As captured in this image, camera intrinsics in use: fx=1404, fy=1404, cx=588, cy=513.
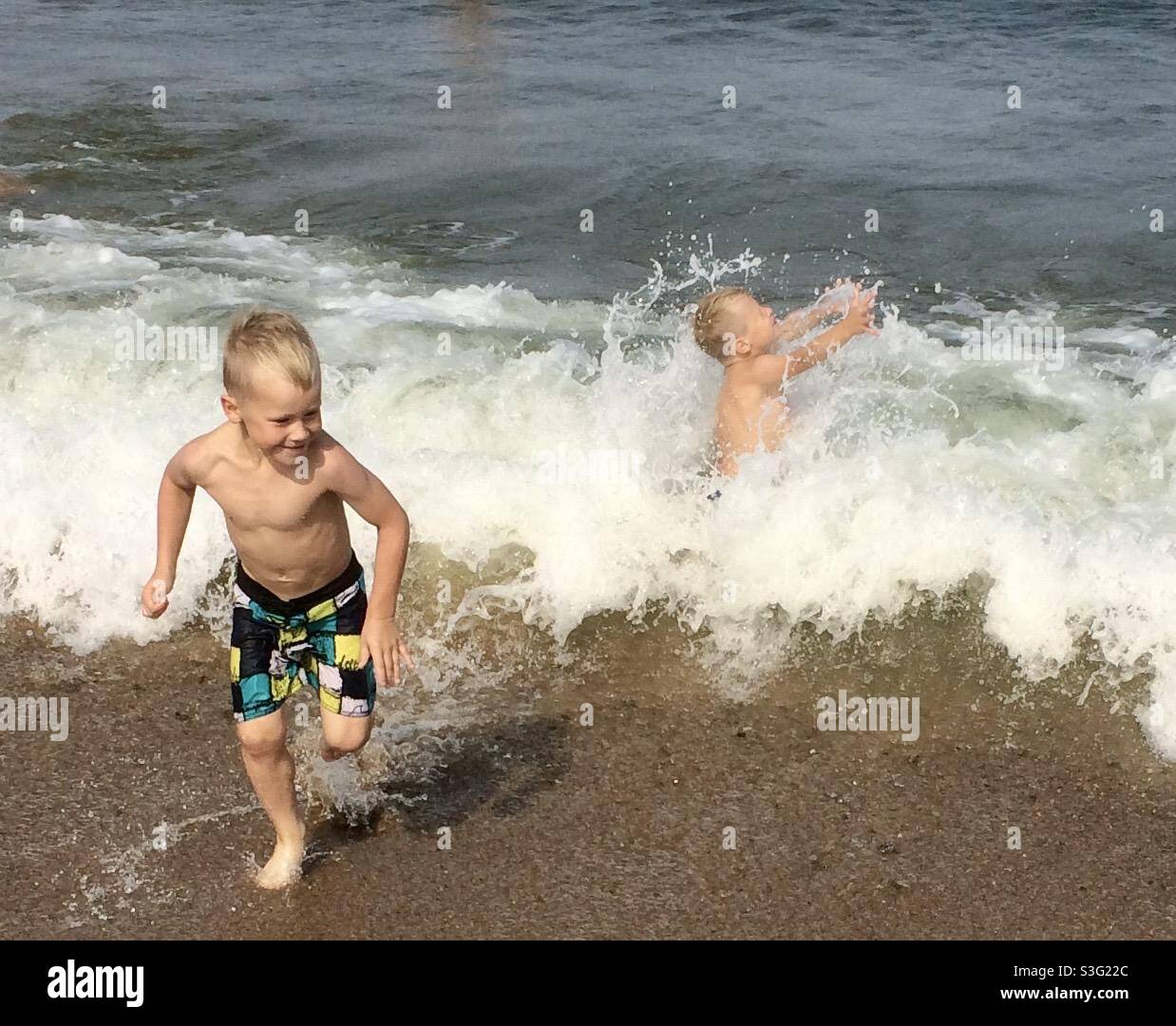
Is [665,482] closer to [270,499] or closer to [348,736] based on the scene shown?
[348,736]

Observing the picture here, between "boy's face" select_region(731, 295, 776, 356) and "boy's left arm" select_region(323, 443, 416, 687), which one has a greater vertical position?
"boy's face" select_region(731, 295, 776, 356)

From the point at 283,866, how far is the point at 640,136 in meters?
8.80

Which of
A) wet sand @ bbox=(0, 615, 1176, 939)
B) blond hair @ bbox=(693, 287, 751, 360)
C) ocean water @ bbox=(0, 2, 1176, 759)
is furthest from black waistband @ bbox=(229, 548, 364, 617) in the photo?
blond hair @ bbox=(693, 287, 751, 360)

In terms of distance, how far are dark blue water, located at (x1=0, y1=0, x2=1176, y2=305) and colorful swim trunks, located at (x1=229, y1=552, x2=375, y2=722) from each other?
5008 mm

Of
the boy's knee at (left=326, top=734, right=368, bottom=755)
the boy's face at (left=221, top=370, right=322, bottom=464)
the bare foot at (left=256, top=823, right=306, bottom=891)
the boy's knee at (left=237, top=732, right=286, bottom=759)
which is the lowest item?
the bare foot at (left=256, top=823, right=306, bottom=891)

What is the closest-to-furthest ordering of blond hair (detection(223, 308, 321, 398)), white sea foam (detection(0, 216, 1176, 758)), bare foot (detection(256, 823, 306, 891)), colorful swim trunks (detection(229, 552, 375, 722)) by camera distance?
1. blond hair (detection(223, 308, 321, 398))
2. colorful swim trunks (detection(229, 552, 375, 722))
3. bare foot (detection(256, 823, 306, 891))
4. white sea foam (detection(0, 216, 1176, 758))

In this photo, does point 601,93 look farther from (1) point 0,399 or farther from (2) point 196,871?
(2) point 196,871

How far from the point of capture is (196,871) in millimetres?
3838

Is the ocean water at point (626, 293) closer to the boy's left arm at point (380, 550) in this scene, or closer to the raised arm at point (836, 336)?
the raised arm at point (836, 336)

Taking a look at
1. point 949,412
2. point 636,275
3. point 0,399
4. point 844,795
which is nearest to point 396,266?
point 636,275

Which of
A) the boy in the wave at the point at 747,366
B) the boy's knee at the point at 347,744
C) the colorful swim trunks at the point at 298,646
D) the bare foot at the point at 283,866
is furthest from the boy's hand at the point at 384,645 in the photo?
the boy in the wave at the point at 747,366

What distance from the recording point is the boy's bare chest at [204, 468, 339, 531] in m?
3.56

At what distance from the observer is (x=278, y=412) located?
3314 millimetres

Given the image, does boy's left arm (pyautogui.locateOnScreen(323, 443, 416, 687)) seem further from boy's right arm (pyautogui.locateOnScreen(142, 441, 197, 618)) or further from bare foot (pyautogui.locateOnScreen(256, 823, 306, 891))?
bare foot (pyautogui.locateOnScreen(256, 823, 306, 891))
